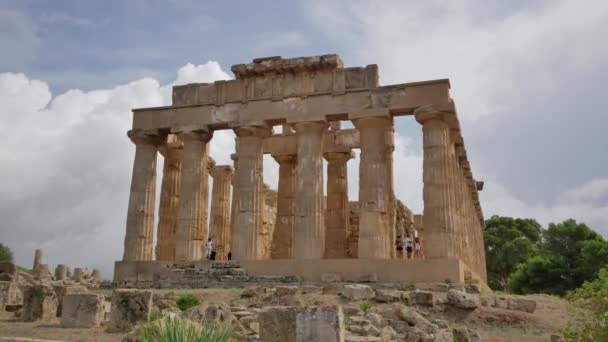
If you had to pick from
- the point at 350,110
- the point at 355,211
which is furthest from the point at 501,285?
the point at 350,110

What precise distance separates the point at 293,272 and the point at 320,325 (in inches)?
522

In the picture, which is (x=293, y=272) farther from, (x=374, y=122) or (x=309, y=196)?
(x=374, y=122)

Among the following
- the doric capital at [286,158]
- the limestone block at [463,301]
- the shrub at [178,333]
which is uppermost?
the doric capital at [286,158]

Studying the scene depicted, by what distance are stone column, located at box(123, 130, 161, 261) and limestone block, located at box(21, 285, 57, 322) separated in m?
10.3

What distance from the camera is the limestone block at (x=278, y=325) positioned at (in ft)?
30.6

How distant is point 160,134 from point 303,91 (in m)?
6.52

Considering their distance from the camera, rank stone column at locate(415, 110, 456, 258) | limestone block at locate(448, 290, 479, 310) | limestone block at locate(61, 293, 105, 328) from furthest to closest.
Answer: stone column at locate(415, 110, 456, 258) → limestone block at locate(448, 290, 479, 310) → limestone block at locate(61, 293, 105, 328)

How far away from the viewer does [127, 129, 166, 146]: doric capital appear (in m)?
25.6

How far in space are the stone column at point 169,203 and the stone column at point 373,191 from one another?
30.4 feet

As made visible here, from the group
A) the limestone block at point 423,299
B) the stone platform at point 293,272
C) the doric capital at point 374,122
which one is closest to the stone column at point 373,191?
the doric capital at point 374,122

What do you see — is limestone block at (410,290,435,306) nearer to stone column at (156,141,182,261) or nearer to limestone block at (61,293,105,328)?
limestone block at (61,293,105,328)

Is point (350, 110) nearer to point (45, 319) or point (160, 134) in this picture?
point (160, 134)

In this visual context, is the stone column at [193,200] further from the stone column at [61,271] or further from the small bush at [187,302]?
the stone column at [61,271]

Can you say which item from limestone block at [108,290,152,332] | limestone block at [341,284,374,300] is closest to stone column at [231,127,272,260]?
limestone block at [341,284,374,300]
